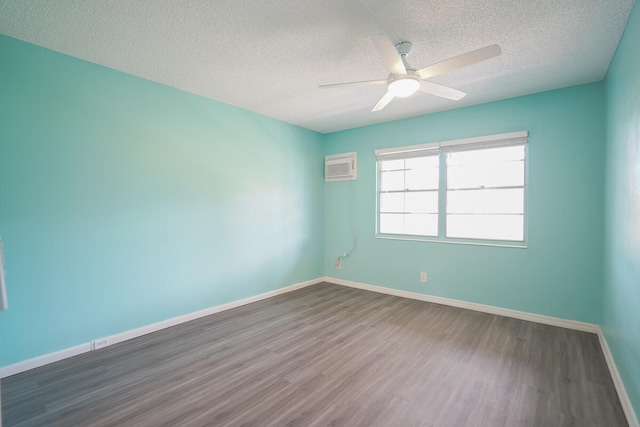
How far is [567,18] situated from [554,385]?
262cm

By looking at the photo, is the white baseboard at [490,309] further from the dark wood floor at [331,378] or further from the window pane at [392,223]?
the window pane at [392,223]

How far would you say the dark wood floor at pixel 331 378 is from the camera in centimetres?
186

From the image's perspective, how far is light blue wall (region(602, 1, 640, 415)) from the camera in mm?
1779

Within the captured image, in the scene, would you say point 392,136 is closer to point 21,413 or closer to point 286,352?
point 286,352

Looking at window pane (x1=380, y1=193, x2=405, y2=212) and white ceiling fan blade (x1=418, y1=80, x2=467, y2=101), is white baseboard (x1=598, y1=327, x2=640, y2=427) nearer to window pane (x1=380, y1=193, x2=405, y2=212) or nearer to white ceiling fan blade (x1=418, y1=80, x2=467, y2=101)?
white ceiling fan blade (x1=418, y1=80, x2=467, y2=101)

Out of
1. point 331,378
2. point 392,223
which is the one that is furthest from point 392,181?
point 331,378

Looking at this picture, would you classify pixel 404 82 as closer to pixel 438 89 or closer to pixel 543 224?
pixel 438 89

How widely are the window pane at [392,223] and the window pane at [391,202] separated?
0.10 metres

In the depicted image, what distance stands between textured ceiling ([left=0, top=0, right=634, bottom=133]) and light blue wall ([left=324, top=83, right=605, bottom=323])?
342 millimetres

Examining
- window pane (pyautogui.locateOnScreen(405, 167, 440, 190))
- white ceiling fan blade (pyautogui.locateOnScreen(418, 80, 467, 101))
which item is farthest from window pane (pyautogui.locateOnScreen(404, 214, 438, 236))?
white ceiling fan blade (pyautogui.locateOnScreen(418, 80, 467, 101))

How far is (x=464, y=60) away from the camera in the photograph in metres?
2.03

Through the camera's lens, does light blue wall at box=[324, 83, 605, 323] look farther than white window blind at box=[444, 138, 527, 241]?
No

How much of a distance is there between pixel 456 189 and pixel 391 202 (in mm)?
984

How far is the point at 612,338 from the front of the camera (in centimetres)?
239
